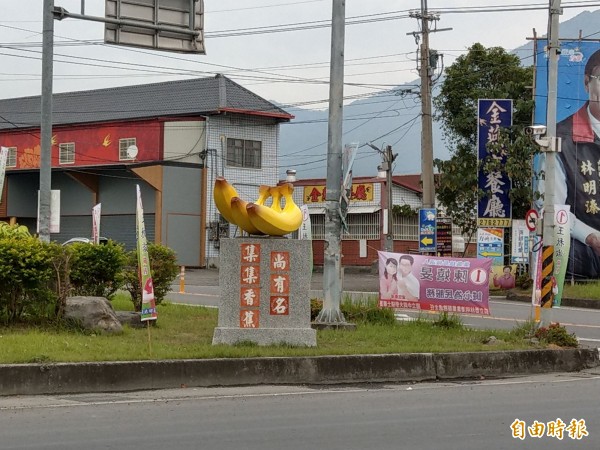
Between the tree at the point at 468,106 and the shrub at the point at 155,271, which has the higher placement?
the tree at the point at 468,106

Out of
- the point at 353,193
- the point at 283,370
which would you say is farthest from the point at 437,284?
the point at 353,193

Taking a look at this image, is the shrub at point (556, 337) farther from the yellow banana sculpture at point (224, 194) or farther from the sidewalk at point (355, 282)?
the sidewalk at point (355, 282)

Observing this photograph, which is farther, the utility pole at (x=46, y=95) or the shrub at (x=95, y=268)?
the utility pole at (x=46, y=95)

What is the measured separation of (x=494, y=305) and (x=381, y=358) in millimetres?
15430

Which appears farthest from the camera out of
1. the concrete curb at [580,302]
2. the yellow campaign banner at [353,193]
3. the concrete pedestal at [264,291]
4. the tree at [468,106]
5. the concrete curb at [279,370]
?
the yellow campaign banner at [353,193]

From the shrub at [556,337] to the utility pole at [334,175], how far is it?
3421 mm

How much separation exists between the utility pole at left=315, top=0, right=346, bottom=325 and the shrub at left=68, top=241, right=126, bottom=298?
3.59 m

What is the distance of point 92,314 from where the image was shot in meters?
14.6

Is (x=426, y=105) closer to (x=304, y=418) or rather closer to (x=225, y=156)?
(x=225, y=156)

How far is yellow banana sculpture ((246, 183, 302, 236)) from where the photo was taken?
13.9 meters

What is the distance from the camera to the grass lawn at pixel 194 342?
1241 cm

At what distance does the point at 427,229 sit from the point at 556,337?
17929 mm

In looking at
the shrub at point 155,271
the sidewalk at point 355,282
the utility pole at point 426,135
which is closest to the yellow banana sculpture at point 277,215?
the shrub at point 155,271

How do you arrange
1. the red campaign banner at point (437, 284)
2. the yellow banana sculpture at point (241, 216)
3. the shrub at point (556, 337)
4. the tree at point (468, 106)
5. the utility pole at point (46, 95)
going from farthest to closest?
the tree at point (468, 106) < the red campaign banner at point (437, 284) < the utility pole at point (46, 95) < the shrub at point (556, 337) < the yellow banana sculpture at point (241, 216)
